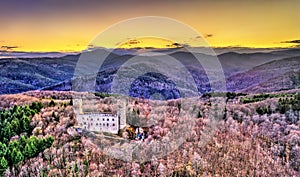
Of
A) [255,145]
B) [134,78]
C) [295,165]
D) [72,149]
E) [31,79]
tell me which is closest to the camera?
[72,149]

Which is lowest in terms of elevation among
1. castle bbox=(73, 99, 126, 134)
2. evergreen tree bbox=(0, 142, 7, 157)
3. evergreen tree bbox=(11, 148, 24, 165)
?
evergreen tree bbox=(11, 148, 24, 165)

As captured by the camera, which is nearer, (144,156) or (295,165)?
(144,156)

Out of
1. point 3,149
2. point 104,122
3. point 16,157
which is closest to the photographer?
→ point 16,157

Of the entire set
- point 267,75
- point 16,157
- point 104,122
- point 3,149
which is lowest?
point 16,157

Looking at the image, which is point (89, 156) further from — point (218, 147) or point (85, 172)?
point (218, 147)

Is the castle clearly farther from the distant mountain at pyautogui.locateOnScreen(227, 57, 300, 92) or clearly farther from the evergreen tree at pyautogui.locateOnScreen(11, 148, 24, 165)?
the distant mountain at pyautogui.locateOnScreen(227, 57, 300, 92)

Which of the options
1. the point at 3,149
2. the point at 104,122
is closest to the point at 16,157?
the point at 3,149

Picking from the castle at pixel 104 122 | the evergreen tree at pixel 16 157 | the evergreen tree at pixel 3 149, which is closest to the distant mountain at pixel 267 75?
the castle at pixel 104 122

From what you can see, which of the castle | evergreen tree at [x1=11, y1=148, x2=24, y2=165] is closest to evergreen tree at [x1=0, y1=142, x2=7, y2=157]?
evergreen tree at [x1=11, y1=148, x2=24, y2=165]

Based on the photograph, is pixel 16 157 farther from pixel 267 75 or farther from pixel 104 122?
pixel 267 75

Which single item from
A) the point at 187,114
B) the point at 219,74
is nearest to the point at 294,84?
the point at 219,74

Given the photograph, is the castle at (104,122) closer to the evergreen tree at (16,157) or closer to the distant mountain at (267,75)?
the evergreen tree at (16,157)
